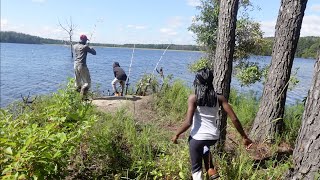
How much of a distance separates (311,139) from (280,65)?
9.48ft

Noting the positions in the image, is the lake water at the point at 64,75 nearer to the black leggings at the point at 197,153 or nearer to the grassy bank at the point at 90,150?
the grassy bank at the point at 90,150

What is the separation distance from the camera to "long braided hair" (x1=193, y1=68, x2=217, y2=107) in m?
→ 3.88

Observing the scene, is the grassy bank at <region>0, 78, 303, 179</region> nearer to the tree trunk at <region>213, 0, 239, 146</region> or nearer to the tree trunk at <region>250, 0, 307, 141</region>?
the tree trunk at <region>250, 0, 307, 141</region>

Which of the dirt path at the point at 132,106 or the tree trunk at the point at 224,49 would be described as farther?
the dirt path at the point at 132,106

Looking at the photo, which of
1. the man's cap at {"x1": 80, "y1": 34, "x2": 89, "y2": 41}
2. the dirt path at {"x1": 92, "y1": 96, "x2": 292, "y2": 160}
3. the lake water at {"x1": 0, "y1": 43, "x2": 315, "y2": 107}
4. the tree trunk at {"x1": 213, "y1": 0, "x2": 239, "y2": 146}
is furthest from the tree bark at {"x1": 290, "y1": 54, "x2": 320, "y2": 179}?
the man's cap at {"x1": 80, "y1": 34, "x2": 89, "y2": 41}

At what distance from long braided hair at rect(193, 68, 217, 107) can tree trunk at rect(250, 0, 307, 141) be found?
2523 millimetres

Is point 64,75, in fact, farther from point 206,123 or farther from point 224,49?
point 206,123

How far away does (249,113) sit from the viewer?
7.73 meters

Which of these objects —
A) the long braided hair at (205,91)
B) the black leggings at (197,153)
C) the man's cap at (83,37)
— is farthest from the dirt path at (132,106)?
the long braided hair at (205,91)

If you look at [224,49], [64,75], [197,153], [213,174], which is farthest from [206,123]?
[64,75]

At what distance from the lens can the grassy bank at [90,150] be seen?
2885 millimetres

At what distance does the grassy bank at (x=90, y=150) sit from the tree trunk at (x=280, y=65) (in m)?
0.40

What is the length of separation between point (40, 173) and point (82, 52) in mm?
6648

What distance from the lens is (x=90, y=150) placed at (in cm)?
462
